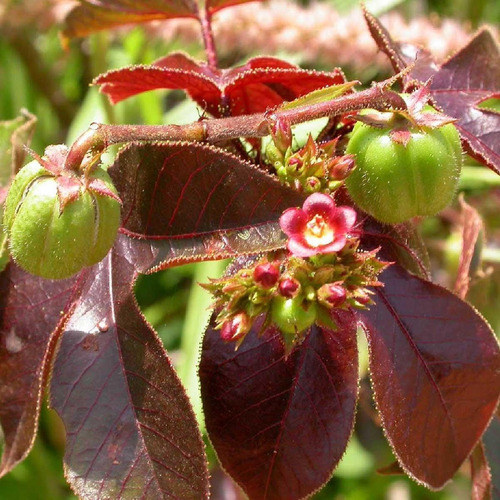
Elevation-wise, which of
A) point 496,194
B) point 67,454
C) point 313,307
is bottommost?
point 496,194

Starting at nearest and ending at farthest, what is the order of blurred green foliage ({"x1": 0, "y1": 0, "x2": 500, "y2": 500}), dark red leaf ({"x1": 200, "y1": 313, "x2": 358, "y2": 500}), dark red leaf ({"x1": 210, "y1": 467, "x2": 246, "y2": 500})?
1. dark red leaf ({"x1": 200, "y1": 313, "x2": 358, "y2": 500})
2. dark red leaf ({"x1": 210, "y1": 467, "x2": 246, "y2": 500})
3. blurred green foliage ({"x1": 0, "y1": 0, "x2": 500, "y2": 500})

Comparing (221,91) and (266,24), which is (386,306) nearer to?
(221,91)

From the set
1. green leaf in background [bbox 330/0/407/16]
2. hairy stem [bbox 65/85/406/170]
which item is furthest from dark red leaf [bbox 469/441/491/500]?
green leaf in background [bbox 330/0/407/16]

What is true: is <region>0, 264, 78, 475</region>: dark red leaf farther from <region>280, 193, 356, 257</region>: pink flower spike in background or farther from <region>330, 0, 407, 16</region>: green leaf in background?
<region>330, 0, 407, 16</region>: green leaf in background

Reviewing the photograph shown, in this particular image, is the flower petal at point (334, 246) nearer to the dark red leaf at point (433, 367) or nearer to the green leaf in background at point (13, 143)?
the dark red leaf at point (433, 367)

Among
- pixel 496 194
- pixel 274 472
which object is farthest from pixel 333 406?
pixel 496 194

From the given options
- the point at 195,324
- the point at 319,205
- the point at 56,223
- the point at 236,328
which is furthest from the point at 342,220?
the point at 195,324

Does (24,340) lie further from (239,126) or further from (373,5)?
(373,5)
